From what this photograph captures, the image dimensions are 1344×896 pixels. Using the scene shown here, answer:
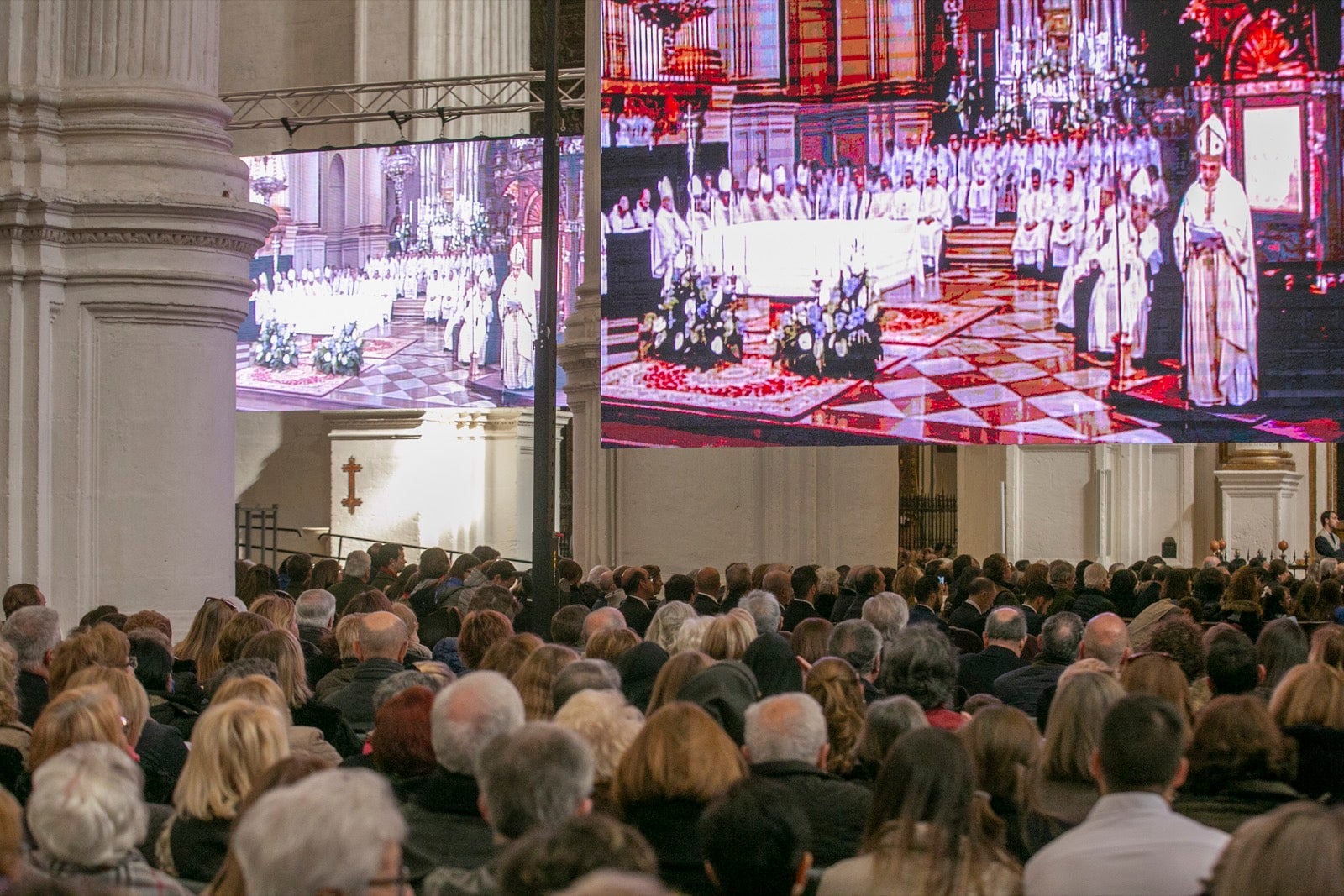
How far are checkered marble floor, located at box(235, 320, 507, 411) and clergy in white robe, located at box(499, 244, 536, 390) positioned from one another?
0.46 metres

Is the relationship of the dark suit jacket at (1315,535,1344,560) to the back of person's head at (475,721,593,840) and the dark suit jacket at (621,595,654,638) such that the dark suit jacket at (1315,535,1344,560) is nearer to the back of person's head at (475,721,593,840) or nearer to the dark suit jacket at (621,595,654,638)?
the dark suit jacket at (621,595,654,638)

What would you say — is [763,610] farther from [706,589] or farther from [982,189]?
[982,189]

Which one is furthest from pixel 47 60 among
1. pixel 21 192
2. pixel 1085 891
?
pixel 1085 891

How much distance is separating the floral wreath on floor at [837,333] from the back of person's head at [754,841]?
12405mm

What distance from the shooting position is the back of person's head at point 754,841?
3865 millimetres

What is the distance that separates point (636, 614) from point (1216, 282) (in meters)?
6.54

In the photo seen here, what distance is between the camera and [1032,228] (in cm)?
1583

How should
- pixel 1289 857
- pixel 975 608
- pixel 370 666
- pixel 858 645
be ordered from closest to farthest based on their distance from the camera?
1. pixel 1289 857
2. pixel 370 666
3. pixel 858 645
4. pixel 975 608

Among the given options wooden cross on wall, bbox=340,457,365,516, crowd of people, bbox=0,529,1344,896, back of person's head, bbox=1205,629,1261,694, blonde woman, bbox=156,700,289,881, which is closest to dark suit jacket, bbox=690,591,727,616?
crowd of people, bbox=0,529,1344,896

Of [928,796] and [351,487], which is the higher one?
[928,796]

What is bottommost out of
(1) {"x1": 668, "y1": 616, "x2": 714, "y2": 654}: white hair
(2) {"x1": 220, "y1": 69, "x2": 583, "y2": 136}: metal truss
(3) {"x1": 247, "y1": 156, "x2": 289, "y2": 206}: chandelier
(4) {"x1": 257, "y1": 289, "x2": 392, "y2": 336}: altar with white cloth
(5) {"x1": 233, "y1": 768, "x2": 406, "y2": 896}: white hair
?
(1) {"x1": 668, "y1": 616, "x2": 714, "y2": 654}: white hair

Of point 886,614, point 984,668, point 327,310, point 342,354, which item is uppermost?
point 327,310

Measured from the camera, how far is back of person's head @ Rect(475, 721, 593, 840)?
4059mm

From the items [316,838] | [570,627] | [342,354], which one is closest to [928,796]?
[316,838]
